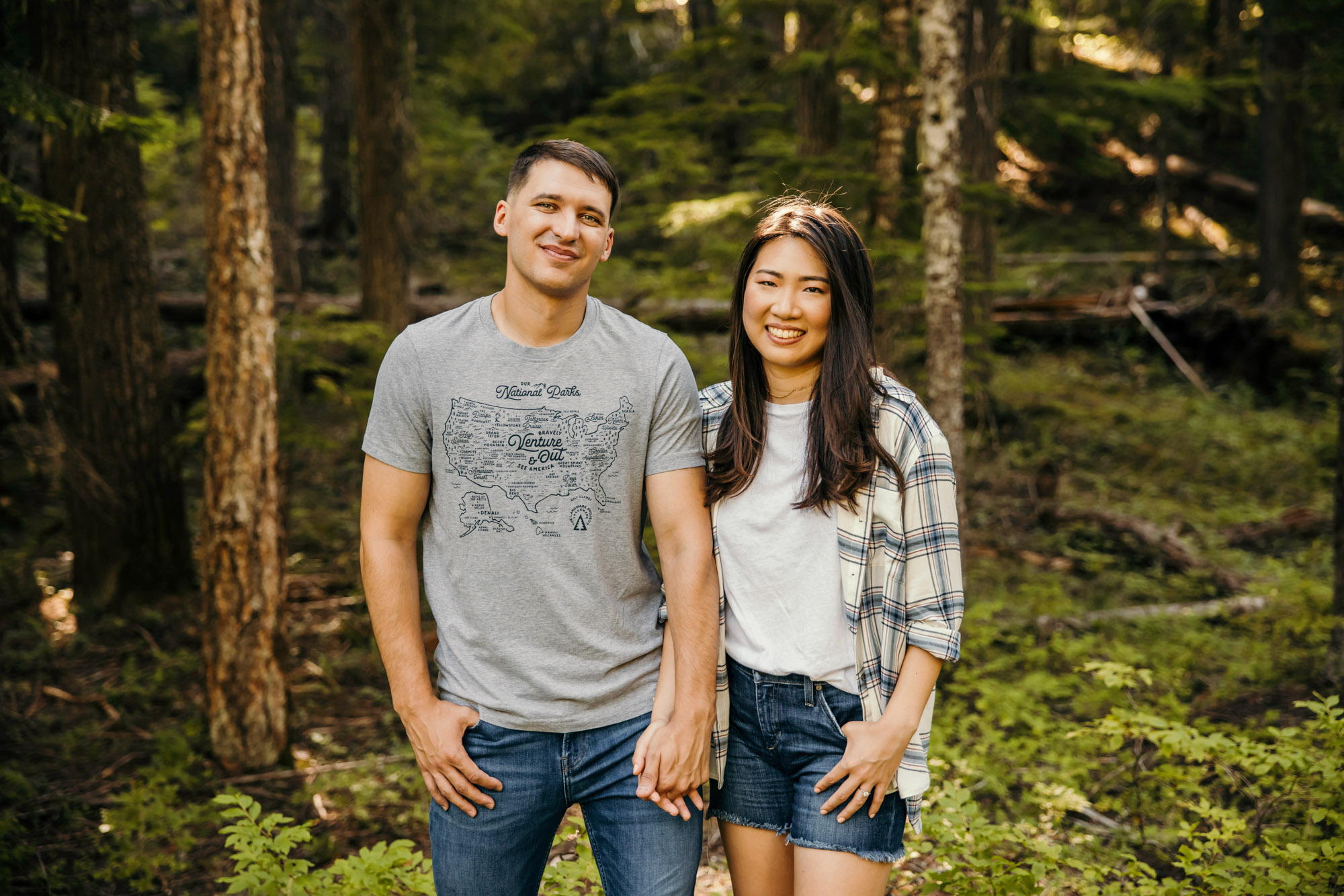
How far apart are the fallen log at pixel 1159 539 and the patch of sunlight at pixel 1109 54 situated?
13294mm

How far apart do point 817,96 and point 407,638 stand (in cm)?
651

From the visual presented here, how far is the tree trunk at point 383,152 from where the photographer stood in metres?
8.19

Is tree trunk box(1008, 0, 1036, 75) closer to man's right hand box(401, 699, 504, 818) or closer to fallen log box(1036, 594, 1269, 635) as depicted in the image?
fallen log box(1036, 594, 1269, 635)

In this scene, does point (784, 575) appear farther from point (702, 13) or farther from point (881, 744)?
point (702, 13)

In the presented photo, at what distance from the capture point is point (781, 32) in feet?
35.1

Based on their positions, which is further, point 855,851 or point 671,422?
point 671,422

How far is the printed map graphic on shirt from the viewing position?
206cm

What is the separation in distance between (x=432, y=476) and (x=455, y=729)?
0.60 m

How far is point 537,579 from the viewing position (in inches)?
81.3

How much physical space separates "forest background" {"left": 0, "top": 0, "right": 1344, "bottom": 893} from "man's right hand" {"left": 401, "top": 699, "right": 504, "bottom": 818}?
95 cm

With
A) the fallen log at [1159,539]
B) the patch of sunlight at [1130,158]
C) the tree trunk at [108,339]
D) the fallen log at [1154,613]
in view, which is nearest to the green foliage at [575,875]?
the tree trunk at [108,339]

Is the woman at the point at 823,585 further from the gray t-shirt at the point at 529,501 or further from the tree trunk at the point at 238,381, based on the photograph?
the tree trunk at the point at 238,381

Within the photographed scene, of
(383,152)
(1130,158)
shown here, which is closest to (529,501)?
(383,152)

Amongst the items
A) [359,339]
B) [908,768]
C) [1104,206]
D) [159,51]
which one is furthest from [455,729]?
[1104,206]
